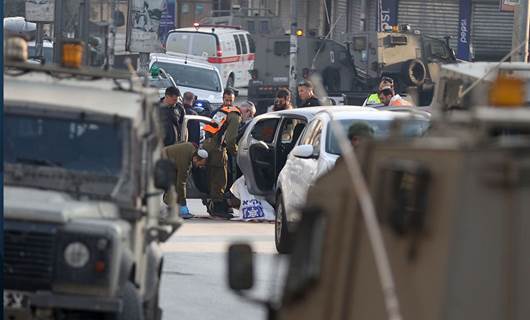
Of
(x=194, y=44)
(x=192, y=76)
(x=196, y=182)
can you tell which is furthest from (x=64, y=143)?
(x=194, y=44)

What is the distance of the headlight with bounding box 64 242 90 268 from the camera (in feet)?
31.2

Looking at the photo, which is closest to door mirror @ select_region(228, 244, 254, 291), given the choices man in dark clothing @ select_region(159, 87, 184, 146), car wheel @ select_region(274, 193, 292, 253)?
car wheel @ select_region(274, 193, 292, 253)

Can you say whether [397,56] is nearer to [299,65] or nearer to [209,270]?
[299,65]

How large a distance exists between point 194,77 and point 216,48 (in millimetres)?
10249

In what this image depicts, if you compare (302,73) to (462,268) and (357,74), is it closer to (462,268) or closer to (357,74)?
(357,74)

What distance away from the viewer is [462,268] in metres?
4.45

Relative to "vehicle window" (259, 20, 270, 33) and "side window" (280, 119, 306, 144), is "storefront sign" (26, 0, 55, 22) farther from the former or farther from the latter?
"vehicle window" (259, 20, 270, 33)

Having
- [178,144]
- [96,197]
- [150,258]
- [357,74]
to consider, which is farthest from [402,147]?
[357,74]

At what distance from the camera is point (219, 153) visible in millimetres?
21391

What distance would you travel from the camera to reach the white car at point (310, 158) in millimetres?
16609

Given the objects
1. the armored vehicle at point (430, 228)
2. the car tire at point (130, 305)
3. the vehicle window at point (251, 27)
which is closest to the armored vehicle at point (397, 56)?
the vehicle window at point (251, 27)

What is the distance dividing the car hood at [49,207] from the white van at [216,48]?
3810 centimetres

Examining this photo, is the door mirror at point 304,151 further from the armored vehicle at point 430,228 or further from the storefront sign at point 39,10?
the storefront sign at point 39,10

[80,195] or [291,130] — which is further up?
[80,195]
